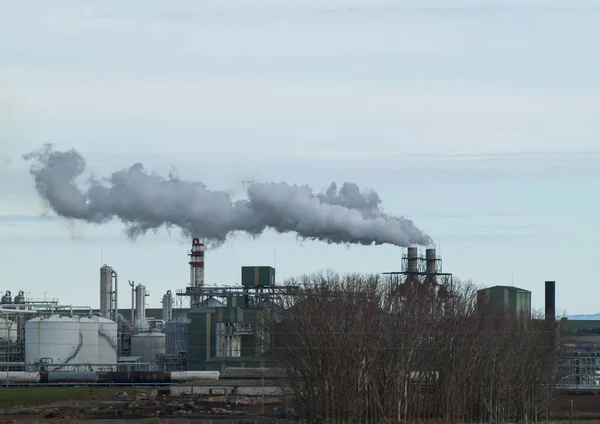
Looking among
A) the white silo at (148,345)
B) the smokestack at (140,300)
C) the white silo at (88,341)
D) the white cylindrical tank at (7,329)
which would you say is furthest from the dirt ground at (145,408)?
the smokestack at (140,300)

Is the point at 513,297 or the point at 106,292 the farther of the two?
the point at 106,292

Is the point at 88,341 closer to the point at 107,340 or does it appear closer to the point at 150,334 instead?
the point at 107,340

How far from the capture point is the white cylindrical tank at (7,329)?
13538 cm

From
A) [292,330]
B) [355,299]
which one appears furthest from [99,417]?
[355,299]

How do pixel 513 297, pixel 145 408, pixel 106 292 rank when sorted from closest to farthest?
pixel 145 408 → pixel 513 297 → pixel 106 292

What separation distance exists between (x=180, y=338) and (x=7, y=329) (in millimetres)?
20770

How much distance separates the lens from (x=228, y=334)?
12306 centimetres

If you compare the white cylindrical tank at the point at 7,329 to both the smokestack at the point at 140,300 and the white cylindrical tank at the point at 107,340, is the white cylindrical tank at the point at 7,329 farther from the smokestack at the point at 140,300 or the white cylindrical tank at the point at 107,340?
the smokestack at the point at 140,300

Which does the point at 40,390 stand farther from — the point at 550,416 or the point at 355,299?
the point at 550,416

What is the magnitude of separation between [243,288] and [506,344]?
5210cm

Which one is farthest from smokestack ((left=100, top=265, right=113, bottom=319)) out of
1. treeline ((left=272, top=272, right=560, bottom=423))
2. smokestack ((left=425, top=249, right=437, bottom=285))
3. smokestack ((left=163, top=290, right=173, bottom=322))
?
treeline ((left=272, top=272, right=560, bottom=423))

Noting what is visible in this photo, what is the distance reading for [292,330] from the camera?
76.6 metres

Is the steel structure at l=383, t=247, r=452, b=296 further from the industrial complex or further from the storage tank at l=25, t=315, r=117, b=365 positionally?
the storage tank at l=25, t=315, r=117, b=365

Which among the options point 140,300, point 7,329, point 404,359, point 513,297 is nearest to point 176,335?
point 7,329
